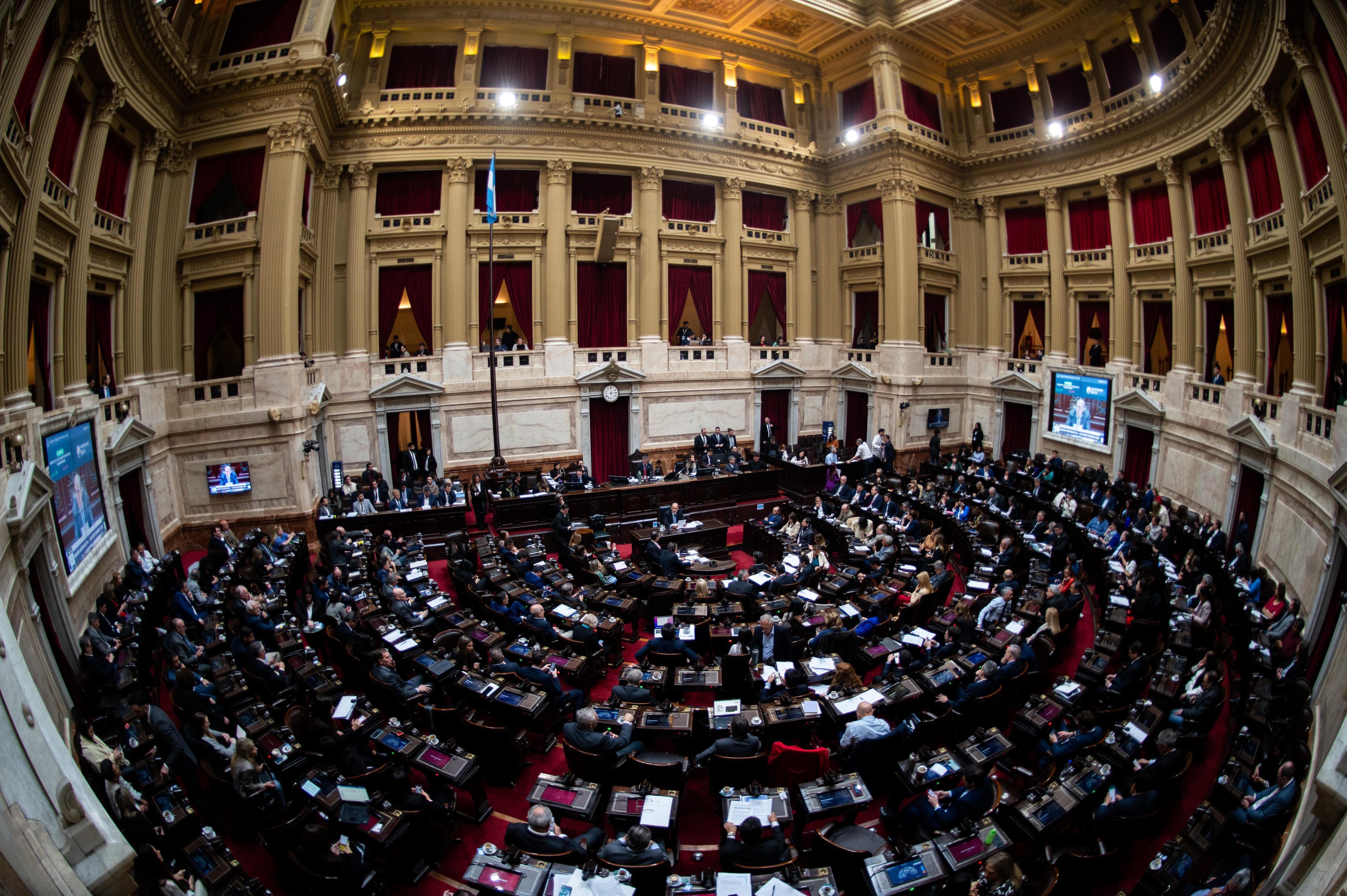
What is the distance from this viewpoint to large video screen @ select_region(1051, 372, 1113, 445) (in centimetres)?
2009

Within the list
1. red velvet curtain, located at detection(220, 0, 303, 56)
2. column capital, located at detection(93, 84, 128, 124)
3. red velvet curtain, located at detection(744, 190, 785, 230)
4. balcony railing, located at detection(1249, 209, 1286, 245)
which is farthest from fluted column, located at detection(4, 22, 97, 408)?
balcony railing, located at detection(1249, 209, 1286, 245)

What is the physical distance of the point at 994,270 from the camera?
944 inches

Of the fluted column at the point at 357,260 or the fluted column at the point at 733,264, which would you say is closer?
the fluted column at the point at 357,260

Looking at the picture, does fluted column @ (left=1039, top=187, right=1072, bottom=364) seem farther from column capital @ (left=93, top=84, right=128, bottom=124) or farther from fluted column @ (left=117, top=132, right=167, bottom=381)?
fluted column @ (left=117, top=132, right=167, bottom=381)

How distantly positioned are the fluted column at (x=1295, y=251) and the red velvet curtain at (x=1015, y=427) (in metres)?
9.98

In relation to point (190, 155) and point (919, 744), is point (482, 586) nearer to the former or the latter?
point (919, 744)

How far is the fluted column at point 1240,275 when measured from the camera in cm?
1502

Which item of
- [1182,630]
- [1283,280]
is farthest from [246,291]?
[1283,280]

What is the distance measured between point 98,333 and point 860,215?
907 inches

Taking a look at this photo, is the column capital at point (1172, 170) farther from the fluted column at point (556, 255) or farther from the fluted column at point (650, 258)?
the fluted column at point (556, 255)

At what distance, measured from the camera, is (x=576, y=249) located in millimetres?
21922

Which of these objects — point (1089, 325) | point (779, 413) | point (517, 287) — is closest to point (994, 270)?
point (1089, 325)

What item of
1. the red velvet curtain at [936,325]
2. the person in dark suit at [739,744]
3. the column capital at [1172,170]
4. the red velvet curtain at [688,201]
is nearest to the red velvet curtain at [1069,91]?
Result: the column capital at [1172,170]

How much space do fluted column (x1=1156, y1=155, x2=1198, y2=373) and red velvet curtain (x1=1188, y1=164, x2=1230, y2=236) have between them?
0.28 meters
